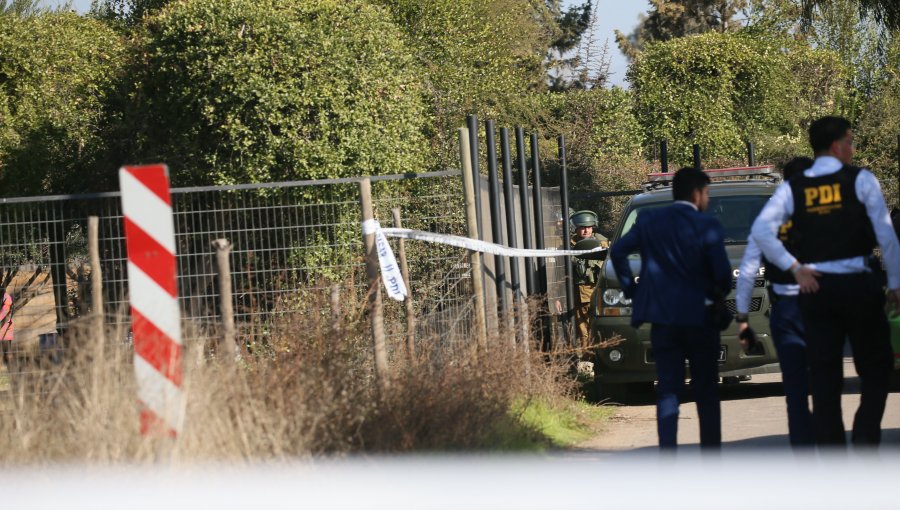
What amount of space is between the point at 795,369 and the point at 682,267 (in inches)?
33.9

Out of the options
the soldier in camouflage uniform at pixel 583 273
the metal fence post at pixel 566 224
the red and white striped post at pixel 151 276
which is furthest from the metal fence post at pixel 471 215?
the red and white striped post at pixel 151 276

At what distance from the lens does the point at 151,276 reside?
632cm

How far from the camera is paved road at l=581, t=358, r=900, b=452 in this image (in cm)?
885

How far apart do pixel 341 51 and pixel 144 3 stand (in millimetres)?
15523

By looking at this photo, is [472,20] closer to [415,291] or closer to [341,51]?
[341,51]

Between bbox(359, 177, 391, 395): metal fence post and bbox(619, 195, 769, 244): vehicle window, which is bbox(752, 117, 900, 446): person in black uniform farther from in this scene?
bbox(619, 195, 769, 244): vehicle window

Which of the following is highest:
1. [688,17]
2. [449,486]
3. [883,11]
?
[688,17]

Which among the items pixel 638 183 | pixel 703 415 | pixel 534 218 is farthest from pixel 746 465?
pixel 638 183

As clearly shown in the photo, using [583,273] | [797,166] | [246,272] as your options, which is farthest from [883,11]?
[246,272]

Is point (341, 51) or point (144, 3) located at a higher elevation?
point (144, 3)

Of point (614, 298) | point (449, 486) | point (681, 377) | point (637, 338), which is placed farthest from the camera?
point (614, 298)

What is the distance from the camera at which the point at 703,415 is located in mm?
7352

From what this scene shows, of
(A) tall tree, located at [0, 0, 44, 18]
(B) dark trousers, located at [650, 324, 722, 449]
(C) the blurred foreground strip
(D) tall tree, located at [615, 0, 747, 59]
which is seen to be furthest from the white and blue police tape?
(D) tall tree, located at [615, 0, 747, 59]

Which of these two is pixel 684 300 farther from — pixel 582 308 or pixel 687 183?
pixel 582 308
